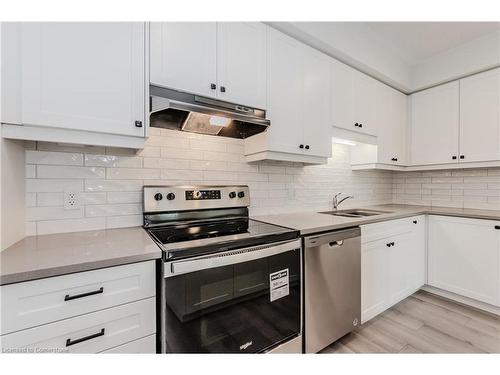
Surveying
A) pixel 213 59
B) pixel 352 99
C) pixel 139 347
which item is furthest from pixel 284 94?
pixel 139 347

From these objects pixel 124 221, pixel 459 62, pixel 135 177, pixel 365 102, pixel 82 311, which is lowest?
pixel 82 311

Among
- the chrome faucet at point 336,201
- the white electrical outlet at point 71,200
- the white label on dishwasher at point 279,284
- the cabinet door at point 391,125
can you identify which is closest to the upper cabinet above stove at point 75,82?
the white electrical outlet at point 71,200

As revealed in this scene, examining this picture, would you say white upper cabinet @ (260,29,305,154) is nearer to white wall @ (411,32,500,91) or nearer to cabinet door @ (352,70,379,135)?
cabinet door @ (352,70,379,135)

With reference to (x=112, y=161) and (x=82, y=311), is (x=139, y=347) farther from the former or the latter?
(x=112, y=161)

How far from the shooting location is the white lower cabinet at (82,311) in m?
0.82

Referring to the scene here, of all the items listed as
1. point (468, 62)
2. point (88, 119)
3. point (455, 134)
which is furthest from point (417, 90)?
point (88, 119)

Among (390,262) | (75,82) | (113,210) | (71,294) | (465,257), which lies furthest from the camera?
(465,257)

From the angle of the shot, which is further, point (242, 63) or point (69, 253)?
point (242, 63)

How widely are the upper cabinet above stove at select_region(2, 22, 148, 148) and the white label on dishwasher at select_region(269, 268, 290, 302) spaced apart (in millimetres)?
1066

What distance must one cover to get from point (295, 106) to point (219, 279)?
56.3 inches

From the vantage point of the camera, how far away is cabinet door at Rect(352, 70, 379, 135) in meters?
2.38

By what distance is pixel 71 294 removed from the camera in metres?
0.89

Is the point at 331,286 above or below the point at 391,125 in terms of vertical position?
below

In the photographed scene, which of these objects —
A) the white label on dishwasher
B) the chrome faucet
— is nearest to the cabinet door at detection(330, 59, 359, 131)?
the chrome faucet
